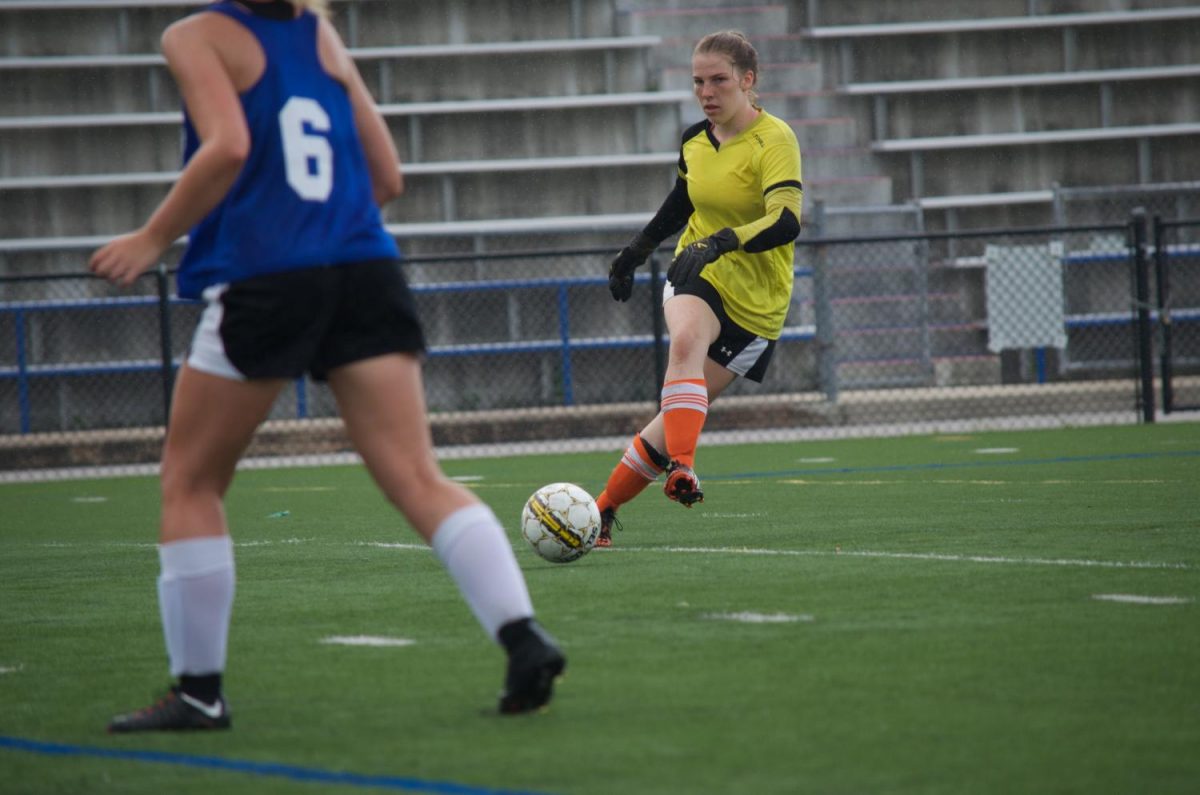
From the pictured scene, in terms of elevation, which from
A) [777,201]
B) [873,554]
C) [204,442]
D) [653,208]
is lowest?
[873,554]

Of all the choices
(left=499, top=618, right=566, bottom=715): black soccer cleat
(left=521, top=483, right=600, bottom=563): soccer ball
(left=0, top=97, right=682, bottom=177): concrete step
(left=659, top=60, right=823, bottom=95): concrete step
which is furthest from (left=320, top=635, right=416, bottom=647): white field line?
(left=659, top=60, right=823, bottom=95): concrete step

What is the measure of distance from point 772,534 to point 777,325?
87cm

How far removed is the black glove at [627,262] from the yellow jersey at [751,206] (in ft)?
0.73

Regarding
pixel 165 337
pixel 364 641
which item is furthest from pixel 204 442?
pixel 165 337

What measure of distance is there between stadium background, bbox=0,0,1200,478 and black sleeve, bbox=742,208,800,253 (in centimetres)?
722

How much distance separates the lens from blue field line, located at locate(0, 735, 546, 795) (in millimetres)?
3256

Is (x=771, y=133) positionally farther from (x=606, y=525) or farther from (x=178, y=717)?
(x=178, y=717)

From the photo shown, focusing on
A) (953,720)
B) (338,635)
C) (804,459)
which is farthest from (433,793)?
(804,459)

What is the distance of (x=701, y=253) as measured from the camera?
7441 mm

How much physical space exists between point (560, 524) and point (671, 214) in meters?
1.83

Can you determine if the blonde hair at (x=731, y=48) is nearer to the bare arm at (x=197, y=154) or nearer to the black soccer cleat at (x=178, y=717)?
the bare arm at (x=197, y=154)

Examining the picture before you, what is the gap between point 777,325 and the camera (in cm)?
785

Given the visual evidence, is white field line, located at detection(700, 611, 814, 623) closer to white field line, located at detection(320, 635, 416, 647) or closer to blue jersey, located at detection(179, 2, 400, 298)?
white field line, located at detection(320, 635, 416, 647)

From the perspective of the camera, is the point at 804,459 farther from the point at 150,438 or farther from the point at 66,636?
the point at 66,636
